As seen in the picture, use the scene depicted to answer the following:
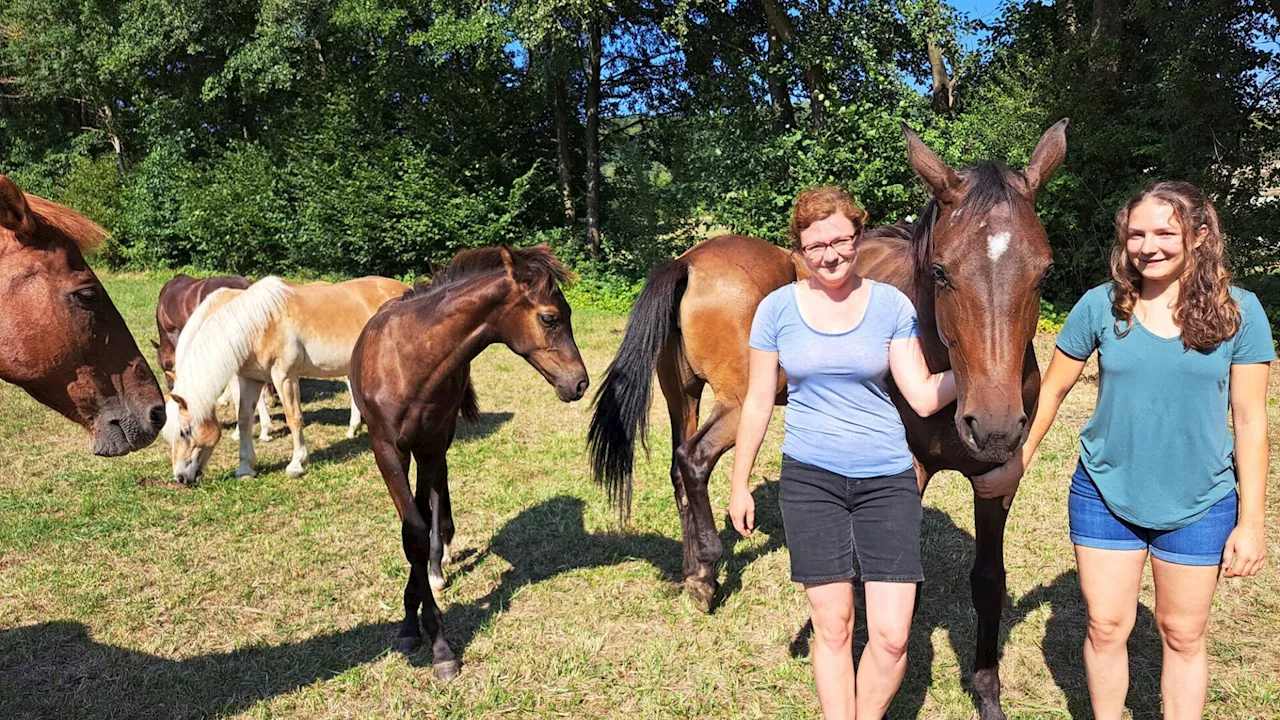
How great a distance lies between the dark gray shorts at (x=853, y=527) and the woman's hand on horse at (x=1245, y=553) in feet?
2.80

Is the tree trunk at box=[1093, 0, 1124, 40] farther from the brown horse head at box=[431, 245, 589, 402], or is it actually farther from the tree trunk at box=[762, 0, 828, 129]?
the brown horse head at box=[431, 245, 589, 402]

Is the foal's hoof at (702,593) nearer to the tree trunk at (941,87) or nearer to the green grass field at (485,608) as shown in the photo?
the green grass field at (485,608)

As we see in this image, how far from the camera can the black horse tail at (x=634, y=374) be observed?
412cm

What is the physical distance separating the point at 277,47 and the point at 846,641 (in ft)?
67.7

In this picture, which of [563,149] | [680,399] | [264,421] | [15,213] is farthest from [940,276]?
[563,149]

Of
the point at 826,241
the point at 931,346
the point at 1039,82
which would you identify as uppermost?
the point at 1039,82

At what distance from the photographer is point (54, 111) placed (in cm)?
2477

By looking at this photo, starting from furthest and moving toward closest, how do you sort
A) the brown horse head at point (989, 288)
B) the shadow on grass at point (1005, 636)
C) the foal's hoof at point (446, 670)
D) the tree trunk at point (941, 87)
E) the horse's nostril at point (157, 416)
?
the tree trunk at point (941, 87) → the foal's hoof at point (446, 670) → the shadow on grass at point (1005, 636) → the horse's nostril at point (157, 416) → the brown horse head at point (989, 288)

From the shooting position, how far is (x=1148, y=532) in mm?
2197

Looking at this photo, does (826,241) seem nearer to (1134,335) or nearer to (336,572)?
(1134,335)

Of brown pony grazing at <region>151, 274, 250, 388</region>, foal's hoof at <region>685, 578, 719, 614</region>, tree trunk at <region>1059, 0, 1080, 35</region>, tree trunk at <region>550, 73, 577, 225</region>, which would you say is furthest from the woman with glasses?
tree trunk at <region>550, 73, 577, 225</region>

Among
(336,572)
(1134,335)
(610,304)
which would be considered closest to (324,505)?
(336,572)

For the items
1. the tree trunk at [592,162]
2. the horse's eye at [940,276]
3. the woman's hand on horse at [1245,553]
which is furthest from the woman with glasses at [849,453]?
the tree trunk at [592,162]

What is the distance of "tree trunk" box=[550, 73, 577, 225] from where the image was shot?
57.5 feet
